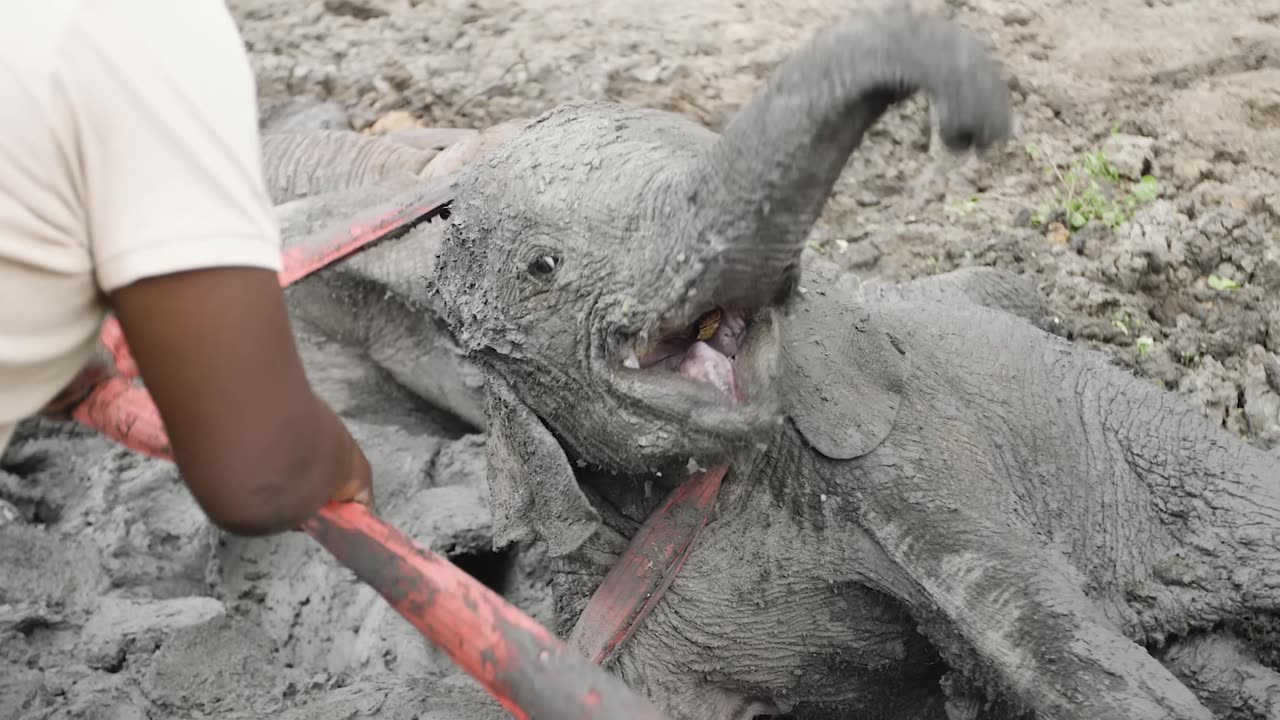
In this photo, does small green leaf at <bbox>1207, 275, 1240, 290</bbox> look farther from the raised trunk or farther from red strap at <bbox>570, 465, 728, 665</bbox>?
the raised trunk

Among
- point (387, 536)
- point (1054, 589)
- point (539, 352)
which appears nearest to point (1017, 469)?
point (1054, 589)

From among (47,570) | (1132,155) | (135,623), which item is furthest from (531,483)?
(1132,155)

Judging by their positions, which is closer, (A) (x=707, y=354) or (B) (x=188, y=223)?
(B) (x=188, y=223)

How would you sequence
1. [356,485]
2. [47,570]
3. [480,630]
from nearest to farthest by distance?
[480,630] → [356,485] → [47,570]

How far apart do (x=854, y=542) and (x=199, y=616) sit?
1.89m

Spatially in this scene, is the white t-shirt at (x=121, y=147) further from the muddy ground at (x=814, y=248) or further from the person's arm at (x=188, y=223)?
the muddy ground at (x=814, y=248)

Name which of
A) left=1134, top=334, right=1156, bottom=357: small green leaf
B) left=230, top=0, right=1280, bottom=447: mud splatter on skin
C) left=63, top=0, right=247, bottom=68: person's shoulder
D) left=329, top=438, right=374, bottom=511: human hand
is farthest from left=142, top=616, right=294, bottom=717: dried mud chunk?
left=1134, top=334, right=1156, bottom=357: small green leaf

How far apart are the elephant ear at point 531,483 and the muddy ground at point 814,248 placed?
2.34 ft

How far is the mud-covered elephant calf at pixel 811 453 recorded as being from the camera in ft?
6.18

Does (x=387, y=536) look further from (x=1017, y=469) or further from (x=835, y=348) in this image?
(x=1017, y=469)

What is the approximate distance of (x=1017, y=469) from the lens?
7.73ft

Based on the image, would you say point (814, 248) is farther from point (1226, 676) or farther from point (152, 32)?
point (152, 32)

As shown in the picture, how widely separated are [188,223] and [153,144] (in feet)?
0.30

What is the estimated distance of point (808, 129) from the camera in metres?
1.57
